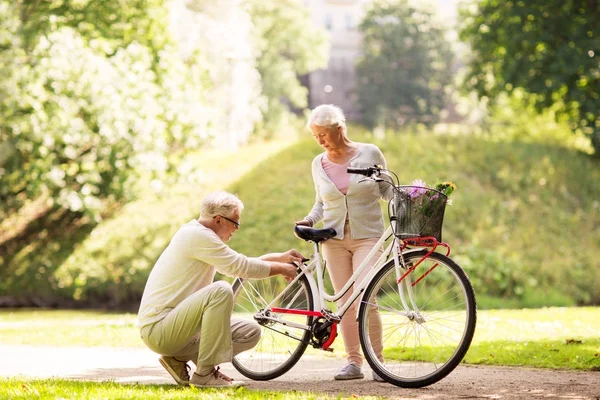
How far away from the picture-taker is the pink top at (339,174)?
7.14 m

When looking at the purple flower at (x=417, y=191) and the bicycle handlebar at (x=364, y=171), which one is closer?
the purple flower at (x=417, y=191)

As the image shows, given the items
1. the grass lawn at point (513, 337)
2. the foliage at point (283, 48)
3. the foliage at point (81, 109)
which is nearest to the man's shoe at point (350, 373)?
the grass lawn at point (513, 337)

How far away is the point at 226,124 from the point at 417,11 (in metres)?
17.1

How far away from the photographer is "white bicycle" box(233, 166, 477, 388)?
20.5ft

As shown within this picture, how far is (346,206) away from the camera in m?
7.10

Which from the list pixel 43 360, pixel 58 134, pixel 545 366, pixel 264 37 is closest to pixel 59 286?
pixel 58 134

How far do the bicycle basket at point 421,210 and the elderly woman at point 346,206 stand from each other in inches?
27.9

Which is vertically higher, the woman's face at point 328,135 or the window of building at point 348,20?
the window of building at point 348,20

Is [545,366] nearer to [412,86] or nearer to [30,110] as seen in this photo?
[30,110]

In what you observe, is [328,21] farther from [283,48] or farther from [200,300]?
[200,300]

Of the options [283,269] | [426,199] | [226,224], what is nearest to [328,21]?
[283,269]

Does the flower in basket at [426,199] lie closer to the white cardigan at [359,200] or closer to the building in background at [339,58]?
the white cardigan at [359,200]

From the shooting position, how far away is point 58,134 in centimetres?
1852

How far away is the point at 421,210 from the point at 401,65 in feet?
118
